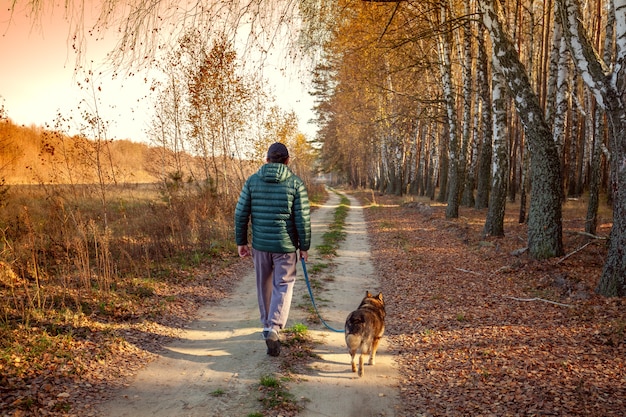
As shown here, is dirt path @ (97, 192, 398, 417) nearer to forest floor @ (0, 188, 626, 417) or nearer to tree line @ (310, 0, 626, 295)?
forest floor @ (0, 188, 626, 417)

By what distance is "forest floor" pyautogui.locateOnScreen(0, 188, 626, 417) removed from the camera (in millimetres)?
4156

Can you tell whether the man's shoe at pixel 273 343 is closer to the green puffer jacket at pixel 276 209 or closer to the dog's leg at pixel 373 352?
the green puffer jacket at pixel 276 209

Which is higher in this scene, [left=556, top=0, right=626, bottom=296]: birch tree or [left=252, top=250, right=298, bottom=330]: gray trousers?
[left=556, top=0, right=626, bottom=296]: birch tree

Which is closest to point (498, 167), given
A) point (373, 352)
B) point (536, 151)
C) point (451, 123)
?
point (536, 151)

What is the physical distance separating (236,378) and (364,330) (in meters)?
1.52

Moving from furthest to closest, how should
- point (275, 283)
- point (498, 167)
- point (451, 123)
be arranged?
point (451, 123) < point (498, 167) < point (275, 283)

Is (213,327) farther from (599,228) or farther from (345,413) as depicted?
(599,228)

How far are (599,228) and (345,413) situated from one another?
13.4 meters

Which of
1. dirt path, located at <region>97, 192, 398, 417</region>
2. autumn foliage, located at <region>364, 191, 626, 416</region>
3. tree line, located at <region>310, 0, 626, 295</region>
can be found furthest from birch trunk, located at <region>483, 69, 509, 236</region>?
dirt path, located at <region>97, 192, 398, 417</region>

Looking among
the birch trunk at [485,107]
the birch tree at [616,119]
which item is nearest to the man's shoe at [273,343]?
the birch tree at [616,119]

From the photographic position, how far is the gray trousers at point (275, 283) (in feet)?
17.4

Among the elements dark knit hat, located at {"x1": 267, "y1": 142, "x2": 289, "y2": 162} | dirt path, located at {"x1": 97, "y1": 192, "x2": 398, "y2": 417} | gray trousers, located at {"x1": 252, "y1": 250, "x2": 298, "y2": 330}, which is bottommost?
dirt path, located at {"x1": 97, "y1": 192, "x2": 398, "y2": 417}

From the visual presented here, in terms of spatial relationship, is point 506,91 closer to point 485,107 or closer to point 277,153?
point 485,107

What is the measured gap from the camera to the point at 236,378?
467 cm
